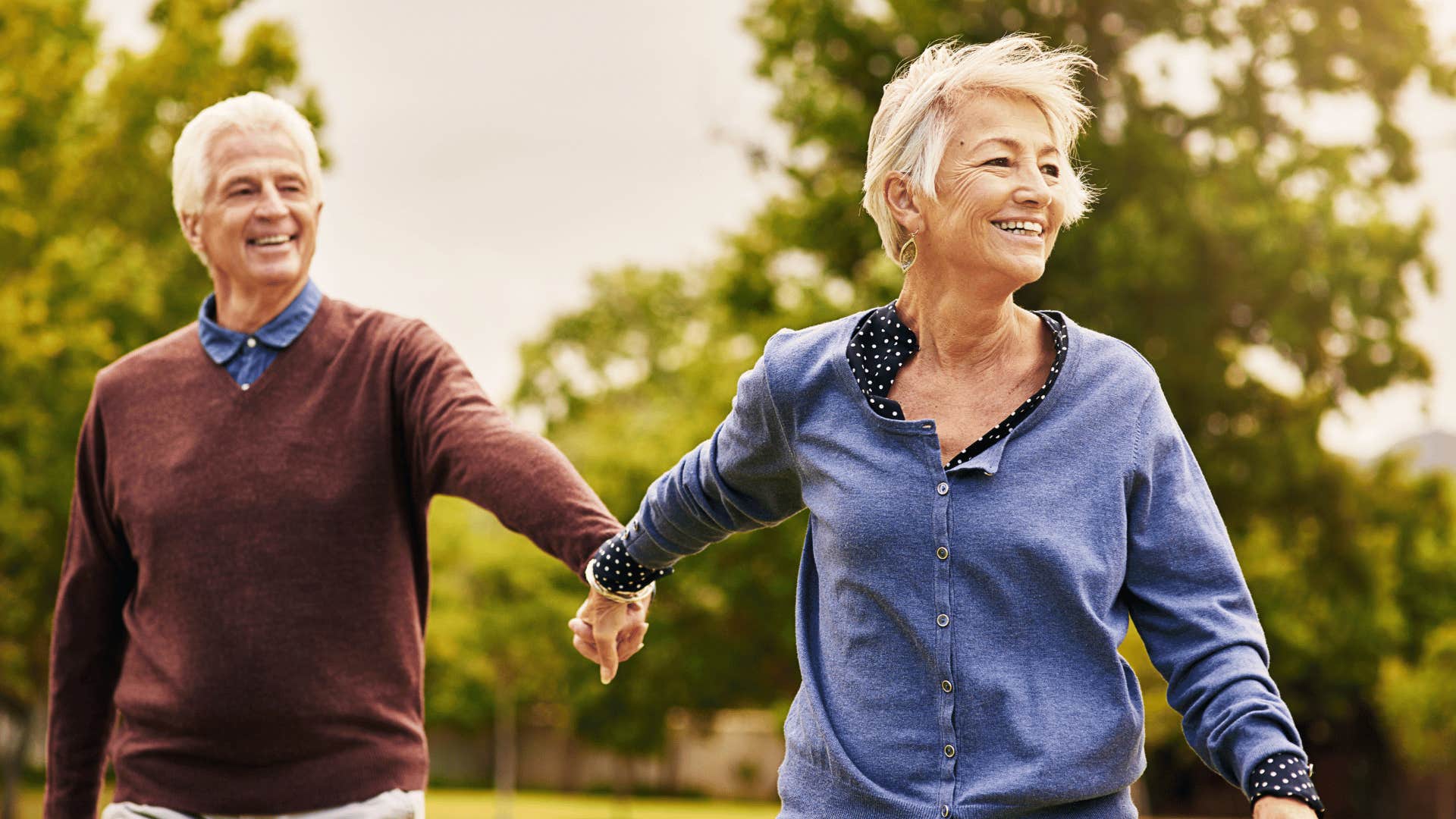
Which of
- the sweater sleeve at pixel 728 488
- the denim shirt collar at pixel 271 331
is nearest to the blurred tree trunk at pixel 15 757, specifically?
the denim shirt collar at pixel 271 331

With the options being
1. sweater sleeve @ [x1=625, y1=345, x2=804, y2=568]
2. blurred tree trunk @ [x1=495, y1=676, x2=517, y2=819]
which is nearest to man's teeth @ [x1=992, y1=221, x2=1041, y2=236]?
sweater sleeve @ [x1=625, y1=345, x2=804, y2=568]

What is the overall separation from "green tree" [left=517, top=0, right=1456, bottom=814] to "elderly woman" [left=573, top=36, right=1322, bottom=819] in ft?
50.0

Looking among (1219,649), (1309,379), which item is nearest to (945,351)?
(1219,649)

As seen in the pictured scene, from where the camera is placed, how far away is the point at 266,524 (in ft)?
11.2

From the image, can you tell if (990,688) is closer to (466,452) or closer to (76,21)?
(466,452)

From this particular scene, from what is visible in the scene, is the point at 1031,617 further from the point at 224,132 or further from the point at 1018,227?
the point at 224,132

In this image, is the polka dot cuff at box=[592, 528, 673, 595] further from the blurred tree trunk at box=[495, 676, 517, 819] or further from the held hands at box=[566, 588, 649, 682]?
the blurred tree trunk at box=[495, 676, 517, 819]

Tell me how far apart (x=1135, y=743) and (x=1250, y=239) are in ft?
55.6

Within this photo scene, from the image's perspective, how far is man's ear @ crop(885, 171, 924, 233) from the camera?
272 centimetres

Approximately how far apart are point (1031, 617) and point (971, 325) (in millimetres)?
503

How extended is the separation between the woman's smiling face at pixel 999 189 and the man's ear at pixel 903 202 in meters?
0.05

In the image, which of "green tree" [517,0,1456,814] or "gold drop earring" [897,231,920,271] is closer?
"gold drop earring" [897,231,920,271]

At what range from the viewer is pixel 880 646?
2.52 meters

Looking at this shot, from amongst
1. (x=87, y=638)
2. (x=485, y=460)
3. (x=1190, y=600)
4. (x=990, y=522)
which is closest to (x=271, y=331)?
(x=485, y=460)
